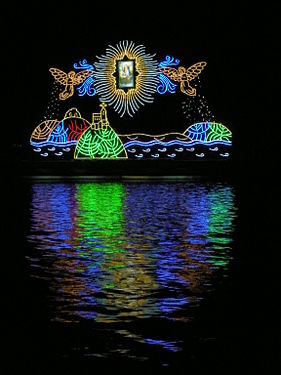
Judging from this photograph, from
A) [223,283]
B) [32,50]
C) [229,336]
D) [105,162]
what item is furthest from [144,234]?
[32,50]

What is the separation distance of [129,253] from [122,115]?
24.3m

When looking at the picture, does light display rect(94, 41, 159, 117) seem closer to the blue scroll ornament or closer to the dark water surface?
the blue scroll ornament

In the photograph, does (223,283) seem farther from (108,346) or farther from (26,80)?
(26,80)

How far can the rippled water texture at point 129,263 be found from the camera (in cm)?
558

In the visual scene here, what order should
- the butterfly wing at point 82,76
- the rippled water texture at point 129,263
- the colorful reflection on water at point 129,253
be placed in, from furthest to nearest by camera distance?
the butterfly wing at point 82,76, the colorful reflection on water at point 129,253, the rippled water texture at point 129,263

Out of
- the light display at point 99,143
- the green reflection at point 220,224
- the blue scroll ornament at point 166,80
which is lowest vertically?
the green reflection at point 220,224

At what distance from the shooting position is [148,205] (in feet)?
52.1

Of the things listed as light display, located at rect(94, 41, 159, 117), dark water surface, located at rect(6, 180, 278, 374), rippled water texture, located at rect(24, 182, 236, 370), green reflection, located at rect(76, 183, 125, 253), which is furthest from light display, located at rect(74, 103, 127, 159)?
dark water surface, located at rect(6, 180, 278, 374)

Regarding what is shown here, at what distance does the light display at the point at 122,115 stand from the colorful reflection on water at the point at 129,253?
13530 millimetres

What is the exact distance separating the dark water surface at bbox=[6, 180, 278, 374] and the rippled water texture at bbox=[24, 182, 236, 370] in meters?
0.01

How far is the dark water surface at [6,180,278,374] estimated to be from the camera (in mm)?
4840

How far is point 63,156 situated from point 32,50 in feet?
18.6

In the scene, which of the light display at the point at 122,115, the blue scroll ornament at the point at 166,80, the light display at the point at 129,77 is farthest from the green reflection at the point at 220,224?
the light display at the point at 129,77

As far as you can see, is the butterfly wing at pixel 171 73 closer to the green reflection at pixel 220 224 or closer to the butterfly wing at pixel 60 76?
the butterfly wing at pixel 60 76
